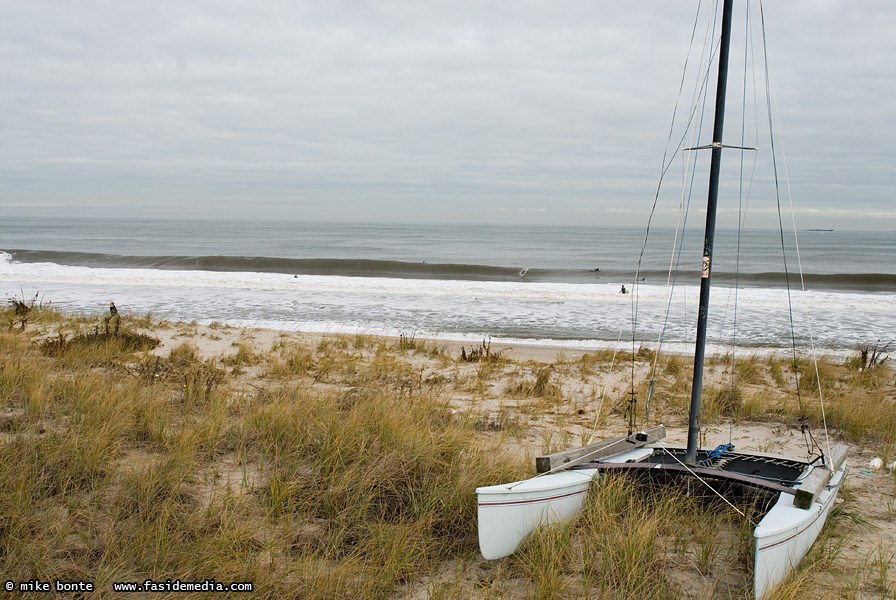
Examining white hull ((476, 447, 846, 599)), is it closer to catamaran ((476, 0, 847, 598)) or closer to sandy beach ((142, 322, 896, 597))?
catamaran ((476, 0, 847, 598))

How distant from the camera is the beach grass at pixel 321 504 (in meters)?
3.29

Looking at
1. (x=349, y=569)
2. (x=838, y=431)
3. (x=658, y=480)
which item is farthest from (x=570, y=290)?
(x=349, y=569)

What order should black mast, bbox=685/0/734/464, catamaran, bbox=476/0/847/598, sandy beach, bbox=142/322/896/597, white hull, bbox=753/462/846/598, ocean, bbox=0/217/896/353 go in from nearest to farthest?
white hull, bbox=753/462/846/598 < catamaran, bbox=476/0/847/598 < black mast, bbox=685/0/734/464 < sandy beach, bbox=142/322/896/597 < ocean, bbox=0/217/896/353

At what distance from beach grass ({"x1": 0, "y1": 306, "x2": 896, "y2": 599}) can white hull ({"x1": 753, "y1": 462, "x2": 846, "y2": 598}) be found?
0.12 meters

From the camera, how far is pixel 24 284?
25297 millimetres

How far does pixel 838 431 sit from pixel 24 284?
95.7ft

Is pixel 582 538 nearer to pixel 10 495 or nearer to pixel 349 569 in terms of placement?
pixel 349 569

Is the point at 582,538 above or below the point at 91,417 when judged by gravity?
below

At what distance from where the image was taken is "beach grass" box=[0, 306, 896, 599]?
10.8ft

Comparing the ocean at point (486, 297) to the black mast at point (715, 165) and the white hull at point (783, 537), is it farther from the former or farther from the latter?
the white hull at point (783, 537)

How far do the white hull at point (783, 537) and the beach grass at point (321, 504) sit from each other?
12 cm

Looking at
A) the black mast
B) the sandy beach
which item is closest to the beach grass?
the sandy beach

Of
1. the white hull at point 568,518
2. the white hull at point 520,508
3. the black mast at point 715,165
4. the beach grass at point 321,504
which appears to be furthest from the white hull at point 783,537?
the white hull at point 520,508

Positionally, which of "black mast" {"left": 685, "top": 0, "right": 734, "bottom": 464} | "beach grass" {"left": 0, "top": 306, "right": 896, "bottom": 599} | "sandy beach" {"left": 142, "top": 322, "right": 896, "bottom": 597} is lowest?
"sandy beach" {"left": 142, "top": 322, "right": 896, "bottom": 597}
